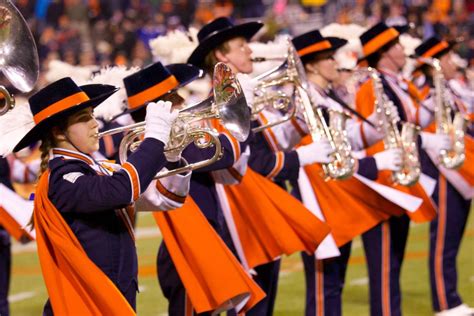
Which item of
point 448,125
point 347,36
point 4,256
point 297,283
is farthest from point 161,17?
point 4,256

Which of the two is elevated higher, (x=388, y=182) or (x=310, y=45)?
(x=310, y=45)

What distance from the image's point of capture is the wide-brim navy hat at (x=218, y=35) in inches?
229

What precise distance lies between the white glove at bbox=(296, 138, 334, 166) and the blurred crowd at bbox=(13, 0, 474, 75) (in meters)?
13.0

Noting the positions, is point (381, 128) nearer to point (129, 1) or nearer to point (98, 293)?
point (98, 293)

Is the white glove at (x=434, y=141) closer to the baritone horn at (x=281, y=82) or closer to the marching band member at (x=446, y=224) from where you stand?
the marching band member at (x=446, y=224)

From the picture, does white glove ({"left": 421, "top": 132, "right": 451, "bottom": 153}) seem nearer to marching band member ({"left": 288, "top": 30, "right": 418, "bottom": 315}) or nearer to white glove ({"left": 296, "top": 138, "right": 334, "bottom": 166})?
marching band member ({"left": 288, "top": 30, "right": 418, "bottom": 315})

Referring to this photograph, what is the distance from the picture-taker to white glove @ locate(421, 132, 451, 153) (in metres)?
7.29

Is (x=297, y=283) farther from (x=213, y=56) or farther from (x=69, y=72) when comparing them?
(x=213, y=56)

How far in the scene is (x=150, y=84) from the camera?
5246 mm

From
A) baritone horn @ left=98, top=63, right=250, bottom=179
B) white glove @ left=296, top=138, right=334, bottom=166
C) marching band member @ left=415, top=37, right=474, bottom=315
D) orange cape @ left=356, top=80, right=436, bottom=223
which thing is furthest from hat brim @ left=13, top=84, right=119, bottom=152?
marching band member @ left=415, top=37, right=474, bottom=315

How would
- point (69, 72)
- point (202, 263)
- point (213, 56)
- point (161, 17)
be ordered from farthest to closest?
point (161, 17) < point (69, 72) < point (213, 56) < point (202, 263)

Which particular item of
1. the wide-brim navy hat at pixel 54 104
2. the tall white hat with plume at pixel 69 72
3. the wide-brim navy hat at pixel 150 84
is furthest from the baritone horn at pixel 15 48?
the tall white hat with plume at pixel 69 72

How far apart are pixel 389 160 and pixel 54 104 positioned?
2672 millimetres

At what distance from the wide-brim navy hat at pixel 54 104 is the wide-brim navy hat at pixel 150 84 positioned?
77 cm
